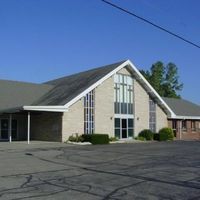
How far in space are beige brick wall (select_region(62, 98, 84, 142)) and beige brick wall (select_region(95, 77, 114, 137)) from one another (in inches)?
68.1

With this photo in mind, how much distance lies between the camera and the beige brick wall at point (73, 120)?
108 ft

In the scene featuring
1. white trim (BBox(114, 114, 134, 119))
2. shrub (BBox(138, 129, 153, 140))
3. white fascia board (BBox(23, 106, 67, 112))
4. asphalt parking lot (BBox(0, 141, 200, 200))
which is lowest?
asphalt parking lot (BBox(0, 141, 200, 200))

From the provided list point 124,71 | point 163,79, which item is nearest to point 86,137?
point 124,71

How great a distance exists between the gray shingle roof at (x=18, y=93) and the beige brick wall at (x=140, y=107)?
8670 millimetres

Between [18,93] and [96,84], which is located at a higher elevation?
[96,84]

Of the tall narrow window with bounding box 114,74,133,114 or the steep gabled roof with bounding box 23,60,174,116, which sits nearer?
the steep gabled roof with bounding box 23,60,174,116

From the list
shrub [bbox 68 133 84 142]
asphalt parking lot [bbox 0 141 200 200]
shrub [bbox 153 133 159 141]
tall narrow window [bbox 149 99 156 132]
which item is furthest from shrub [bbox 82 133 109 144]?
asphalt parking lot [bbox 0 141 200 200]

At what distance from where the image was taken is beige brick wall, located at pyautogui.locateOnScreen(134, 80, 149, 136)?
39266mm

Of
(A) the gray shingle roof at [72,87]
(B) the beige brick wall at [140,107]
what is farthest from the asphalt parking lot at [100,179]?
(B) the beige brick wall at [140,107]

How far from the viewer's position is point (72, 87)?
36875mm

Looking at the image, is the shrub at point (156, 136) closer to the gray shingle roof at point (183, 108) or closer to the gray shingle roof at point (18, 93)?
the gray shingle roof at point (183, 108)

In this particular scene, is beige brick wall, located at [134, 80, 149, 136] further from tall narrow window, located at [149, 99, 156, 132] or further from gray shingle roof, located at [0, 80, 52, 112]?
gray shingle roof, located at [0, 80, 52, 112]

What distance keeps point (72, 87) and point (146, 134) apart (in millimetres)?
8141

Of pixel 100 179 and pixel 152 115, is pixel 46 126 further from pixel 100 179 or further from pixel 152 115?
pixel 100 179
